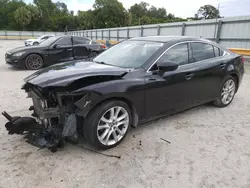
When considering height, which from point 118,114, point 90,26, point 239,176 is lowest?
point 239,176

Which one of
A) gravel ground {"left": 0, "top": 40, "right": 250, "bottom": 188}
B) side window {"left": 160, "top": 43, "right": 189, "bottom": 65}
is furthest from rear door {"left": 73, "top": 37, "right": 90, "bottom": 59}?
side window {"left": 160, "top": 43, "right": 189, "bottom": 65}

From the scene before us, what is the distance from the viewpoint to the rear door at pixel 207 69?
394 centimetres

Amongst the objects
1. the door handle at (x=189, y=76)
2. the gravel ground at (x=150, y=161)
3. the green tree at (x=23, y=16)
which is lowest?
the gravel ground at (x=150, y=161)

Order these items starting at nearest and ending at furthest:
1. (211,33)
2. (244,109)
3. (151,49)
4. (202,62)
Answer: (151,49) → (202,62) → (244,109) → (211,33)

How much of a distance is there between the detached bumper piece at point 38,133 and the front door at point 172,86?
1.39 metres

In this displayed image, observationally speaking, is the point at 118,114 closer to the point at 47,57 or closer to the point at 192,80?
the point at 192,80

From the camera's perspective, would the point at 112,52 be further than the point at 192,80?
Yes

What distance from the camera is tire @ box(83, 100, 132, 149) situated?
277 centimetres

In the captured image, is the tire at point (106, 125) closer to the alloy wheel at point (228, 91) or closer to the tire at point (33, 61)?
the alloy wheel at point (228, 91)

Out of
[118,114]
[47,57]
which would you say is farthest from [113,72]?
[47,57]

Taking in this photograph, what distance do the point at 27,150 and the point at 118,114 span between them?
1.35 m

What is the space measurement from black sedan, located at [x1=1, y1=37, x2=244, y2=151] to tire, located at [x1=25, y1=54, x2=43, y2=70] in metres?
5.78

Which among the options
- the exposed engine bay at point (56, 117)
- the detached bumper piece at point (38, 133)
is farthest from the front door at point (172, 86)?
the detached bumper piece at point (38, 133)

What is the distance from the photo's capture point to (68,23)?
79312 mm
